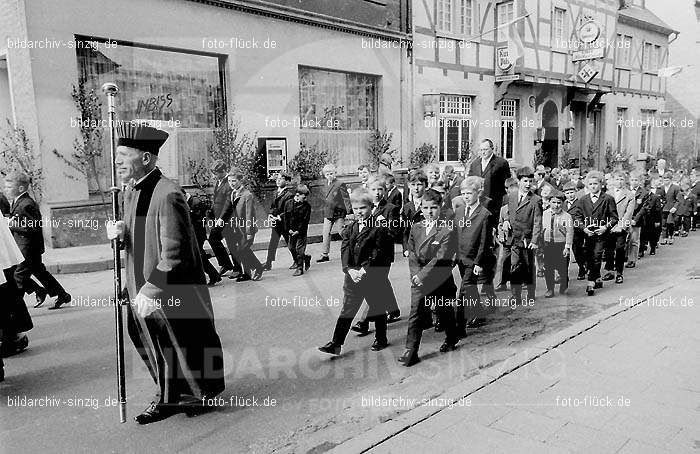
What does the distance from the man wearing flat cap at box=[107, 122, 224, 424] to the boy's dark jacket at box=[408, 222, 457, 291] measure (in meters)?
2.05

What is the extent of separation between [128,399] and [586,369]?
372 centimetres

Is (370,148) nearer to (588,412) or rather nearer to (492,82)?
(492,82)

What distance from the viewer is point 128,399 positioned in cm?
449

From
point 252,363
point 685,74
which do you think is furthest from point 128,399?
point 685,74

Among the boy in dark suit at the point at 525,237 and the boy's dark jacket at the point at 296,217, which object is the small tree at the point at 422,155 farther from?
the boy in dark suit at the point at 525,237

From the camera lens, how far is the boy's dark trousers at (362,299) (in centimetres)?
538

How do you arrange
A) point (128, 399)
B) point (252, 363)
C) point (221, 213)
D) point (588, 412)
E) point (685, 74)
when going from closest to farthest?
point (588, 412)
point (128, 399)
point (252, 363)
point (221, 213)
point (685, 74)

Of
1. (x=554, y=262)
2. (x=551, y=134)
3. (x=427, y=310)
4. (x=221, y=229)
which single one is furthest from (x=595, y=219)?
(x=551, y=134)

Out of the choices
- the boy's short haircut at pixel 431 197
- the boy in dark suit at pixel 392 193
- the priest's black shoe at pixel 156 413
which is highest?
the boy's short haircut at pixel 431 197

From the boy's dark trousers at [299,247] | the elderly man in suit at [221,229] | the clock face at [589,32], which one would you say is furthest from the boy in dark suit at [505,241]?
the clock face at [589,32]

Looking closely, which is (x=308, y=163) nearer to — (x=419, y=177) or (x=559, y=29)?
(x=419, y=177)

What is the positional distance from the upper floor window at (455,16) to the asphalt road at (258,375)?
1276 cm

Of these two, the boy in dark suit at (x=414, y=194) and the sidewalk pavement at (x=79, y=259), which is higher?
the boy in dark suit at (x=414, y=194)

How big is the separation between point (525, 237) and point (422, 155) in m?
10.0
